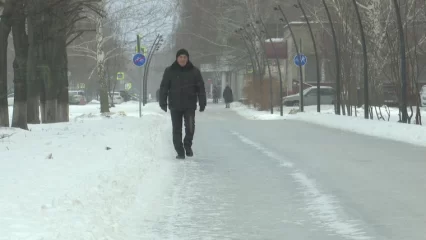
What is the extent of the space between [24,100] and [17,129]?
1.47m

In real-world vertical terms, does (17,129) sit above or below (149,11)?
below

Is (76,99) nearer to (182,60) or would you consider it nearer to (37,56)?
(37,56)

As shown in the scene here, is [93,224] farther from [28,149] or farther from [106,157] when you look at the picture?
[28,149]

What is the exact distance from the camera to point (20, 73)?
65.9 feet

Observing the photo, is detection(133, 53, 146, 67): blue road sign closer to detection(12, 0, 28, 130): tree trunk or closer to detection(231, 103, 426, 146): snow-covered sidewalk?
detection(231, 103, 426, 146): snow-covered sidewalk

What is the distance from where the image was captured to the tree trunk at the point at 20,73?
65.2 ft

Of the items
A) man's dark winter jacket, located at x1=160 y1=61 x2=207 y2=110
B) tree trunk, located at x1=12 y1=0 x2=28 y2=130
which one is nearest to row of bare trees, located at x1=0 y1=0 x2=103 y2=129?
tree trunk, located at x1=12 y1=0 x2=28 y2=130

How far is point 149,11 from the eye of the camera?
41.2 meters

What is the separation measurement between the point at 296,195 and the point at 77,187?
2439 millimetres

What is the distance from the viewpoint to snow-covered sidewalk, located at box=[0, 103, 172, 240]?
5.88 meters

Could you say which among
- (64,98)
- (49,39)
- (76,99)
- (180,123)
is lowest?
(180,123)

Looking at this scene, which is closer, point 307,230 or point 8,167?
point 307,230

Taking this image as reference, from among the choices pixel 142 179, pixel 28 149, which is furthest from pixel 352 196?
pixel 28 149

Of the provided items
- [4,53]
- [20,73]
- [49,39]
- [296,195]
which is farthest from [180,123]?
[49,39]
